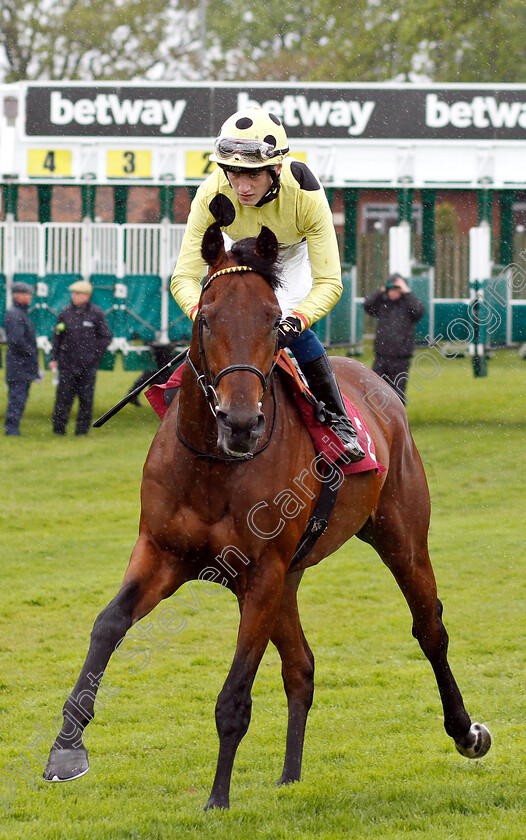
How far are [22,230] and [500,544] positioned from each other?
8085mm

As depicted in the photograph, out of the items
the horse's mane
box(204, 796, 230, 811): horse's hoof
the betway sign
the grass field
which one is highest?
the betway sign

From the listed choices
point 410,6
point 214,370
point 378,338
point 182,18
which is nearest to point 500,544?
point 378,338

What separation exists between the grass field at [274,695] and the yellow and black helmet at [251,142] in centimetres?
229

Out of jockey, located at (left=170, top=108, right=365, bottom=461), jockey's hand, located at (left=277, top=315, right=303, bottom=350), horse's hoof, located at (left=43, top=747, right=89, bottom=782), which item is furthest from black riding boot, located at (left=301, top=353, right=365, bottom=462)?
horse's hoof, located at (left=43, top=747, right=89, bottom=782)

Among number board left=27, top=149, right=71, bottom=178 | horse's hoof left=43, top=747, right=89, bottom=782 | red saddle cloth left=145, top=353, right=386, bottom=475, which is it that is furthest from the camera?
number board left=27, top=149, right=71, bottom=178

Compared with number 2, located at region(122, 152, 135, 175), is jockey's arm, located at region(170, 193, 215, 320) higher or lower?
lower

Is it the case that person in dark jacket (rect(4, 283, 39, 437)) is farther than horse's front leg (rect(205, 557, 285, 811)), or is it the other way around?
person in dark jacket (rect(4, 283, 39, 437))

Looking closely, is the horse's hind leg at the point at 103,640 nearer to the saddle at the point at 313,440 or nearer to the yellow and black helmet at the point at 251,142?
the saddle at the point at 313,440

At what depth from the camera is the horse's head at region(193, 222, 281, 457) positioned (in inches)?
138

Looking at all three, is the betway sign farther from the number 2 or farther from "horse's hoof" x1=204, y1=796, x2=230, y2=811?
A: "horse's hoof" x1=204, y1=796, x2=230, y2=811

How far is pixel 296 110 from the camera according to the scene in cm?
1443

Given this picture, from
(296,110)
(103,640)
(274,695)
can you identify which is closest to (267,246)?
(103,640)

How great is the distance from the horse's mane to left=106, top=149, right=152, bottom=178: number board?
10826 millimetres

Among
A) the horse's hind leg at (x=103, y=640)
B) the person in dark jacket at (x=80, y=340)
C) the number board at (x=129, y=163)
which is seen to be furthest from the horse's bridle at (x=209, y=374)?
the number board at (x=129, y=163)
